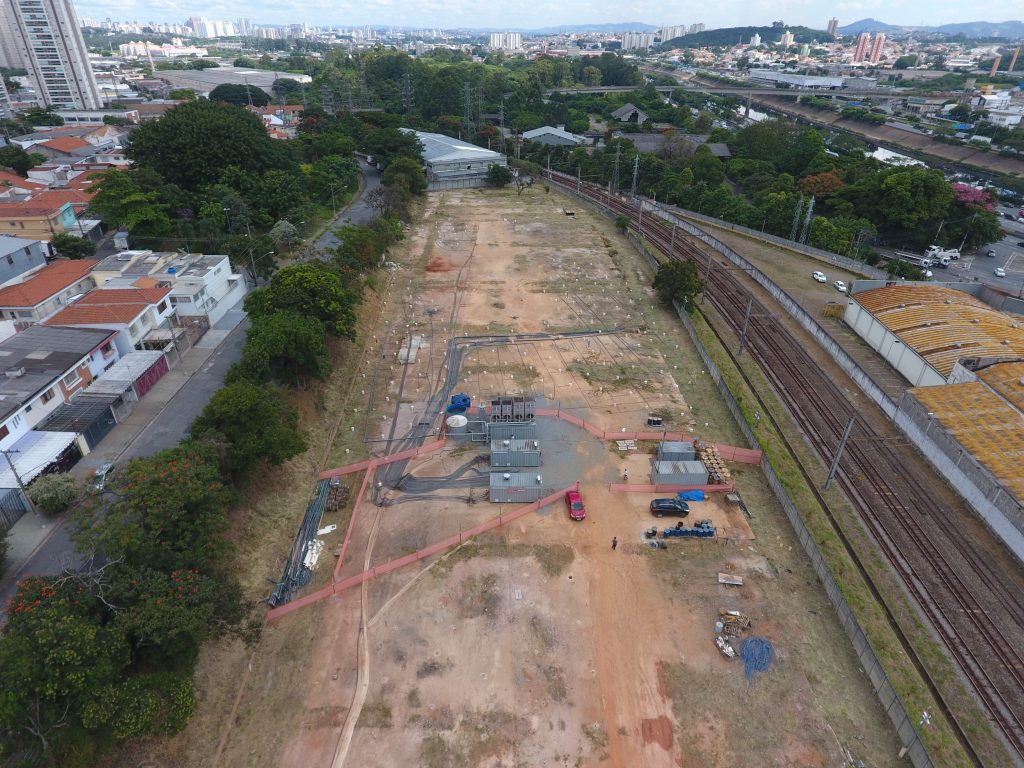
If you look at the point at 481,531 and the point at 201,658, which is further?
the point at 481,531

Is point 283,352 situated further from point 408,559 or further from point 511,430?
point 408,559

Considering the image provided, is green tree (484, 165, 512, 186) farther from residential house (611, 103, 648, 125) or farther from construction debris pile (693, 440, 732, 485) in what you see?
construction debris pile (693, 440, 732, 485)

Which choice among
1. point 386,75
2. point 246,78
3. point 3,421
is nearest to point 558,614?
point 3,421

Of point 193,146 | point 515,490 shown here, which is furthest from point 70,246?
point 515,490

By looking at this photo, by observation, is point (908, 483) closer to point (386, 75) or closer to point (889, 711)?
point (889, 711)

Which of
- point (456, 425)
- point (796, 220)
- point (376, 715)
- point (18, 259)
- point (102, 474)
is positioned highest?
point (18, 259)
